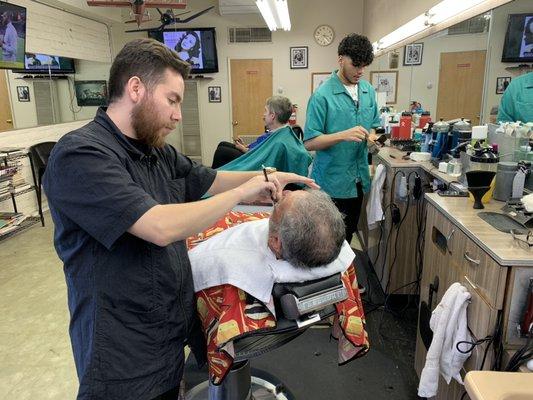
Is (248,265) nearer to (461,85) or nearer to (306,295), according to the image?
(306,295)

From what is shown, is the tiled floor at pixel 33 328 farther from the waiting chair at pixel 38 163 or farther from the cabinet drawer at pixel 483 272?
the cabinet drawer at pixel 483 272

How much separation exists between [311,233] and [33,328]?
2.32m

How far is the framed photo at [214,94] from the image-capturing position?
7418 millimetres

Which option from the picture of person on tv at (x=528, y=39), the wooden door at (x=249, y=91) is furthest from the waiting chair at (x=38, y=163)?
the picture of person on tv at (x=528, y=39)

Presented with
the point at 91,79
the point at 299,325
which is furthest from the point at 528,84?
the point at 91,79

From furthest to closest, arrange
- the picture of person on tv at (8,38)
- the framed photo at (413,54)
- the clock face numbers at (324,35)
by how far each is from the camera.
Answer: the clock face numbers at (324,35), the picture of person on tv at (8,38), the framed photo at (413,54)

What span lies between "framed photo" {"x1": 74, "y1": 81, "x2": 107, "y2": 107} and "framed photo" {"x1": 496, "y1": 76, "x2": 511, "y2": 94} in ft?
19.3

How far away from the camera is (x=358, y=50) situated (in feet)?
8.18

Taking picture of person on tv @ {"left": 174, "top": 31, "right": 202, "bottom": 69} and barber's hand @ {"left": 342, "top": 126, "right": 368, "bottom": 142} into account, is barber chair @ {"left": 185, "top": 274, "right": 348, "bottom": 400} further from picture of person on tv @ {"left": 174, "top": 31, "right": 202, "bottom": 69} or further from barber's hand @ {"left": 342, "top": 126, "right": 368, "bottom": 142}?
picture of person on tv @ {"left": 174, "top": 31, "right": 202, "bottom": 69}

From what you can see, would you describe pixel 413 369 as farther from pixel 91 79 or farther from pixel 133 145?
pixel 91 79

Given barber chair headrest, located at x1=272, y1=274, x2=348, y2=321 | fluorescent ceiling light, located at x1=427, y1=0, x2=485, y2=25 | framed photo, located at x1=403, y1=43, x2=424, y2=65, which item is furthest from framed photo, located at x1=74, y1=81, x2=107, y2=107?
barber chair headrest, located at x1=272, y1=274, x2=348, y2=321

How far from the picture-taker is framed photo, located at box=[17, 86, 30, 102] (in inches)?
197

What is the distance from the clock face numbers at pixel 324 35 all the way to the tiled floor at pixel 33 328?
543 centimetres

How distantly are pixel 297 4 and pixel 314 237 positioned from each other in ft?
22.1
